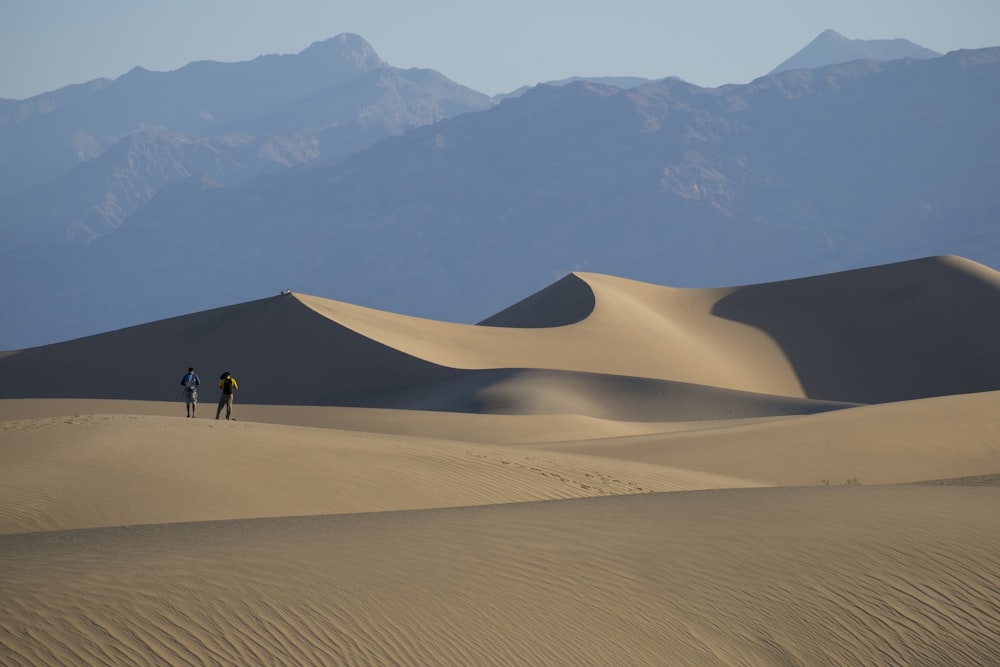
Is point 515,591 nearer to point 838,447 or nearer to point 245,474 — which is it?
point 245,474

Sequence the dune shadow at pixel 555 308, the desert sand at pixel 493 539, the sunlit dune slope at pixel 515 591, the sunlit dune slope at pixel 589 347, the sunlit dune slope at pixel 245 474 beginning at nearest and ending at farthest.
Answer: the sunlit dune slope at pixel 515 591 → the desert sand at pixel 493 539 → the sunlit dune slope at pixel 245 474 → the sunlit dune slope at pixel 589 347 → the dune shadow at pixel 555 308

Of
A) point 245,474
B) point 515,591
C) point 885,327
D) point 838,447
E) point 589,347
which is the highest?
point 885,327

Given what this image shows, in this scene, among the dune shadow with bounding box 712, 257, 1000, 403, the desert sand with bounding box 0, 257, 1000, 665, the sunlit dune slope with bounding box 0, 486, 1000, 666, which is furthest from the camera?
the dune shadow with bounding box 712, 257, 1000, 403

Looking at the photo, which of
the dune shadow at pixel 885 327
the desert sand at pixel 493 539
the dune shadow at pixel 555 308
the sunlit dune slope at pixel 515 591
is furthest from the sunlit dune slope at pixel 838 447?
the dune shadow at pixel 555 308

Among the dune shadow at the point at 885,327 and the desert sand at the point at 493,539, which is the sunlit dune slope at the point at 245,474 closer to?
the desert sand at the point at 493,539

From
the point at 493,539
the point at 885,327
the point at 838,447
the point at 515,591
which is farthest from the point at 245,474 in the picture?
the point at 885,327

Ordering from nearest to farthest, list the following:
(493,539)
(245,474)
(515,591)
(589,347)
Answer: (515,591), (493,539), (245,474), (589,347)

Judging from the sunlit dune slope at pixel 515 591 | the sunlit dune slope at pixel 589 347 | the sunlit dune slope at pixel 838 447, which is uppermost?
the sunlit dune slope at pixel 589 347

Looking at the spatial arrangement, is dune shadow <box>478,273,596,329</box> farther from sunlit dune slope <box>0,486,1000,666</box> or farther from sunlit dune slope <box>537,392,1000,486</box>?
sunlit dune slope <box>0,486,1000,666</box>

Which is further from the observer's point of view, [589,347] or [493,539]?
[589,347]

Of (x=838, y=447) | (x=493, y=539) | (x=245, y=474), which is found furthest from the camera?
(x=838, y=447)

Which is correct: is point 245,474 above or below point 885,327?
below

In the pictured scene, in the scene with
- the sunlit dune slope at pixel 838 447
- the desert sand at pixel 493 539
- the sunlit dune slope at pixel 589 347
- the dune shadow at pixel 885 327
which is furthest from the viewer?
the dune shadow at pixel 885 327

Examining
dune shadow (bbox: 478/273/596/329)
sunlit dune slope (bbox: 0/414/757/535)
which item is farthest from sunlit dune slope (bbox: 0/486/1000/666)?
dune shadow (bbox: 478/273/596/329)
